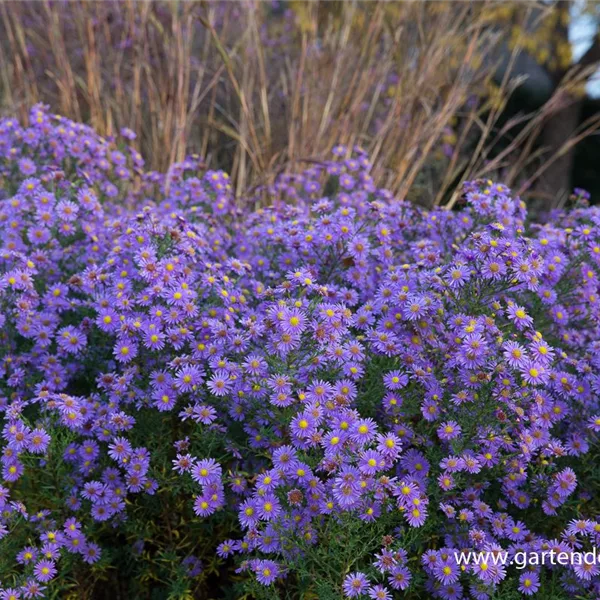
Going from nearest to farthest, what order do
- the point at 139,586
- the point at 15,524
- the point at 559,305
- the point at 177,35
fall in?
the point at 15,524
the point at 139,586
the point at 559,305
the point at 177,35

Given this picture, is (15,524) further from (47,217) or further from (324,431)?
(47,217)

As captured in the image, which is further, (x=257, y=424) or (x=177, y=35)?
Answer: (x=177, y=35)

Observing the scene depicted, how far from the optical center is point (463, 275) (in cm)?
183

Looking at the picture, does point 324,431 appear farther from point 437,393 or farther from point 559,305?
point 559,305

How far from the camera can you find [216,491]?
5.82 ft

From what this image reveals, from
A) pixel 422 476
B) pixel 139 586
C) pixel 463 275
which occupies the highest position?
pixel 463 275

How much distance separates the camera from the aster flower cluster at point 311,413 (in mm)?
1672

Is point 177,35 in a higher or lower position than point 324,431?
higher

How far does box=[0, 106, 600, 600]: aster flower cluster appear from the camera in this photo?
→ 5.49 feet

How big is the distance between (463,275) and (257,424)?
0.63 metres

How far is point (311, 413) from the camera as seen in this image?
1669mm

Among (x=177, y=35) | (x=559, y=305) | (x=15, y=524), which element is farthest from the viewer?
(x=177, y=35)

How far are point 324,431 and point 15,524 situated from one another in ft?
2.54

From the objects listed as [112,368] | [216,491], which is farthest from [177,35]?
[216,491]
